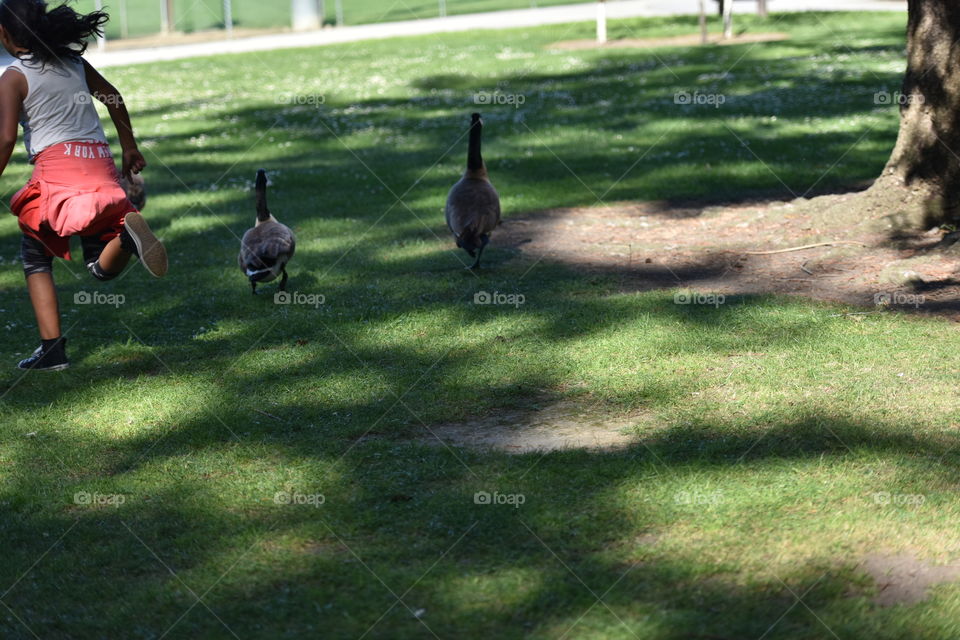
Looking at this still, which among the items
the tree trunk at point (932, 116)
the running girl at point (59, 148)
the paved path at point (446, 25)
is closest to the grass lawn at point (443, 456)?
the running girl at point (59, 148)

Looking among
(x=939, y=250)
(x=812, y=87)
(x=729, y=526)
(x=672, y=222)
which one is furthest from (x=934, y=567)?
(x=812, y=87)

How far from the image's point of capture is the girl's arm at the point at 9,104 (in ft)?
21.4

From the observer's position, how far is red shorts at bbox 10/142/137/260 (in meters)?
6.68

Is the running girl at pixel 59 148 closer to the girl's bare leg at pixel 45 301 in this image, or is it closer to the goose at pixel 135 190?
the girl's bare leg at pixel 45 301

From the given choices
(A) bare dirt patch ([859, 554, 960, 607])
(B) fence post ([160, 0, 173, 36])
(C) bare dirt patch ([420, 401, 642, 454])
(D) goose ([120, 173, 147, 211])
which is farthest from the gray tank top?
(B) fence post ([160, 0, 173, 36])

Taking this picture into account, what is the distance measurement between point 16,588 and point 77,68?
3.64 meters

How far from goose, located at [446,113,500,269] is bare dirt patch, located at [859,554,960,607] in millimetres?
5257

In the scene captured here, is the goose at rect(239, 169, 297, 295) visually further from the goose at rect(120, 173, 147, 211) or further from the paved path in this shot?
the paved path

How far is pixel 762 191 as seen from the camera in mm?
11883

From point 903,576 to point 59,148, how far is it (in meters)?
5.48

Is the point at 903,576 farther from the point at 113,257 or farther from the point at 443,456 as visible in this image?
the point at 113,257

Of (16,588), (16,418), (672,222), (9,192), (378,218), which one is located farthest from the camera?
(9,192)

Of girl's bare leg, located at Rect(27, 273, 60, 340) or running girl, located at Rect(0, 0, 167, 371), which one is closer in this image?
running girl, located at Rect(0, 0, 167, 371)

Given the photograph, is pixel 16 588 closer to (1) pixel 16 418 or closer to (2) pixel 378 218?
(1) pixel 16 418
